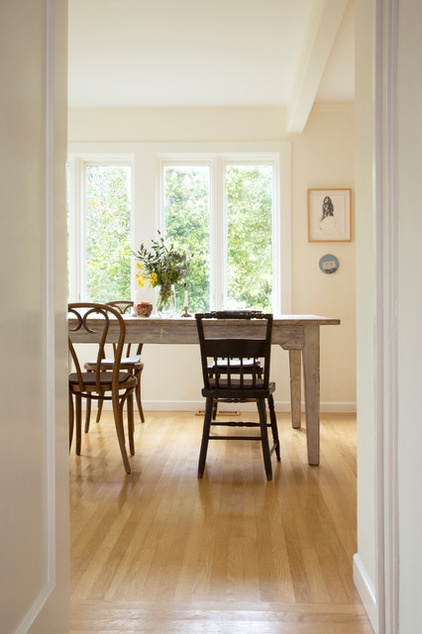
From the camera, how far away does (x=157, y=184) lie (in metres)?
5.21

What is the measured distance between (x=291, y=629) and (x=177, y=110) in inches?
178

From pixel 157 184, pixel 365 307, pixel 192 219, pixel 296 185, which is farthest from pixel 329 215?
pixel 365 307

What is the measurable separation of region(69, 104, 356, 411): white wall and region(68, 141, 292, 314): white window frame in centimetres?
6

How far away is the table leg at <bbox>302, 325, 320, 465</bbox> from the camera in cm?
332

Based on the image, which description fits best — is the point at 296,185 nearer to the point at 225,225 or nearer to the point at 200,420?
the point at 225,225

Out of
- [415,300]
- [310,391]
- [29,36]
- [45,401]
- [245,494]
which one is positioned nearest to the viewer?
[415,300]

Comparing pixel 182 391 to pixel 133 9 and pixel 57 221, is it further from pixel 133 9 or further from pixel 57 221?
pixel 57 221

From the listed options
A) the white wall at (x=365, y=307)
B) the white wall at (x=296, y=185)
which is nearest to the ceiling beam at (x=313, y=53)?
the white wall at (x=296, y=185)

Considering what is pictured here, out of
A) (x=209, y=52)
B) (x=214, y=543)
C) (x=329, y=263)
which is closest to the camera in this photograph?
(x=214, y=543)

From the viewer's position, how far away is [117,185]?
5297 mm

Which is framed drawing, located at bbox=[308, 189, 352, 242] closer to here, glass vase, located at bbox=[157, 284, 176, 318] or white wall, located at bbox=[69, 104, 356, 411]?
white wall, located at bbox=[69, 104, 356, 411]

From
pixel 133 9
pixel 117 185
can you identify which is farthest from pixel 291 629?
pixel 117 185

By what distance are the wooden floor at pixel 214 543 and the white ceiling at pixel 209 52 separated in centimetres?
250

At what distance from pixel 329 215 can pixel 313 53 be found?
1.79 meters
